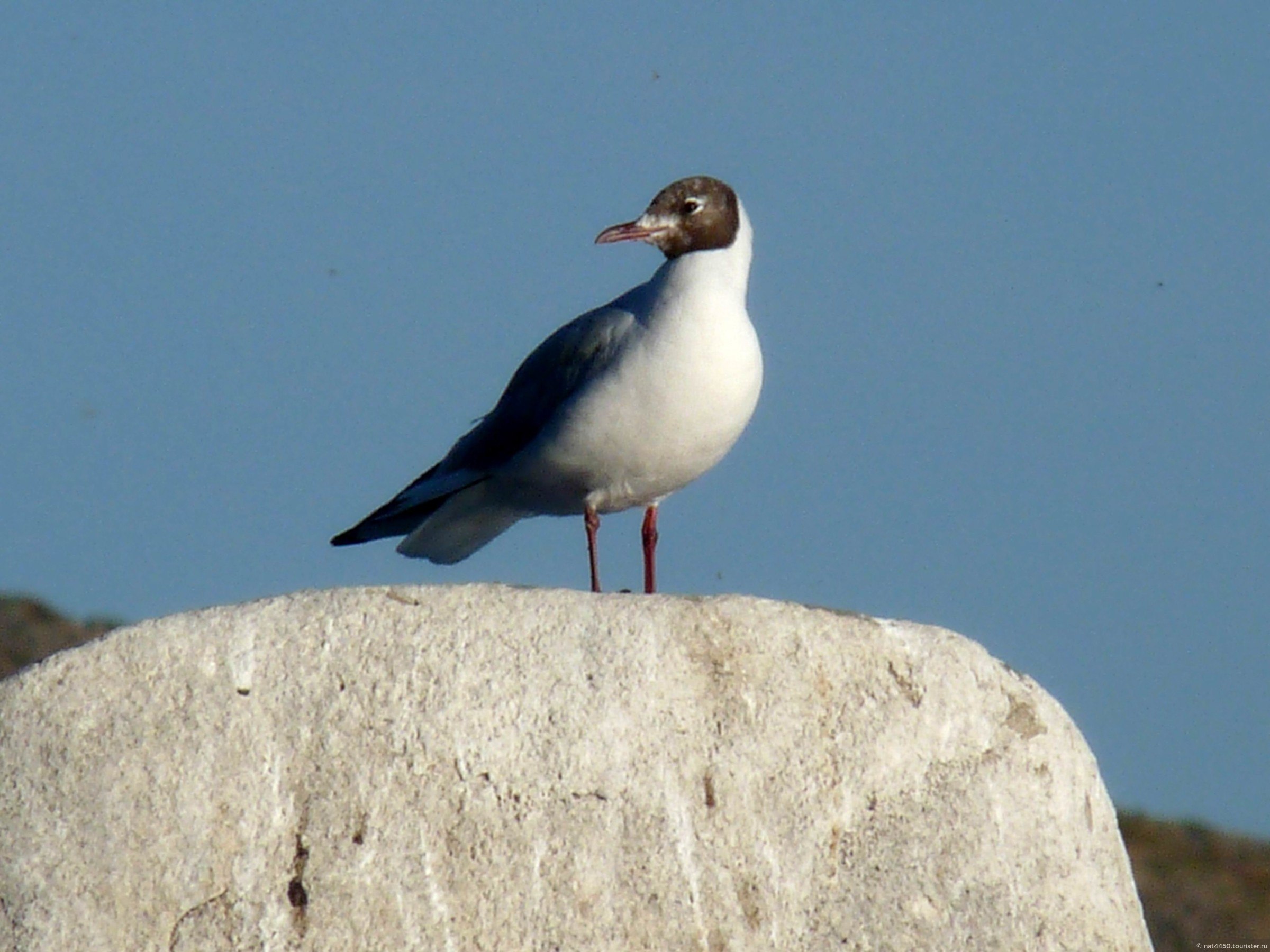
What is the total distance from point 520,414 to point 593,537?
71 cm

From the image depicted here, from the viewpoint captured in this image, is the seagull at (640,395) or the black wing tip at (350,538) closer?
the seagull at (640,395)

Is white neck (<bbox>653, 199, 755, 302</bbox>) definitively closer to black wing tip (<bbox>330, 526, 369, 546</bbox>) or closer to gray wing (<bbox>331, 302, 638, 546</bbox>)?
gray wing (<bbox>331, 302, 638, 546</bbox>)

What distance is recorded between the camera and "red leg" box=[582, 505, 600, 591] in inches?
370

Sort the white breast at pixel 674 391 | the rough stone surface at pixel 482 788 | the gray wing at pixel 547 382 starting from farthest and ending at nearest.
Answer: the gray wing at pixel 547 382, the white breast at pixel 674 391, the rough stone surface at pixel 482 788

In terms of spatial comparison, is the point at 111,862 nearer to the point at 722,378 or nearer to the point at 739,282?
the point at 722,378

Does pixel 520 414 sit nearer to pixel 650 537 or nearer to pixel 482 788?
pixel 650 537

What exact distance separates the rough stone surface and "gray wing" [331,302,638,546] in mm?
2598

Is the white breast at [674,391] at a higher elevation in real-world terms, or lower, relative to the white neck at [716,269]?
lower

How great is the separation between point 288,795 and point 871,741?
183 cm

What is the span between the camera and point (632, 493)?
945cm

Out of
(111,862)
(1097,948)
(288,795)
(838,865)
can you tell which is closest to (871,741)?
(838,865)

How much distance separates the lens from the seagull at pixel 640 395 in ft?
29.2

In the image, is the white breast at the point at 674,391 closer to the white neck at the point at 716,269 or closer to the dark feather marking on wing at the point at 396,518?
the white neck at the point at 716,269

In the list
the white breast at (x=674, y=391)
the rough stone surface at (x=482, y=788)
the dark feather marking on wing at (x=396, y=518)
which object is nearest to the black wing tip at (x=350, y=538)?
the dark feather marking on wing at (x=396, y=518)
